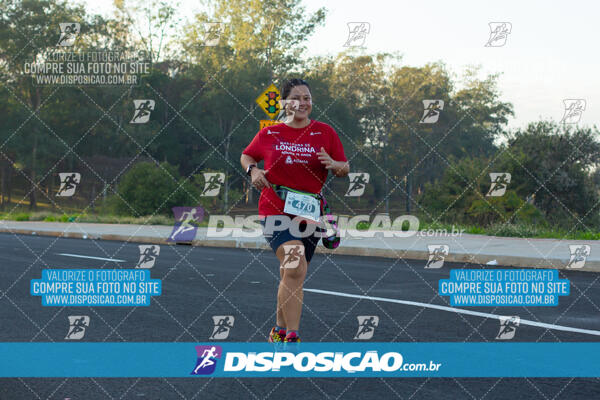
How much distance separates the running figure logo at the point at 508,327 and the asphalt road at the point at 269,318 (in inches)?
2.5

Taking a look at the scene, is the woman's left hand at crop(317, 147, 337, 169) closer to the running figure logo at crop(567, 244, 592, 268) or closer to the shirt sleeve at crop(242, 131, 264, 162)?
the shirt sleeve at crop(242, 131, 264, 162)

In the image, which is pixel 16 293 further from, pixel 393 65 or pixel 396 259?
pixel 393 65

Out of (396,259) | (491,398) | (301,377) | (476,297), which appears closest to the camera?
(491,398)

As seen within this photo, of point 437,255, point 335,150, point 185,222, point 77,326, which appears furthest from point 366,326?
point 185,222

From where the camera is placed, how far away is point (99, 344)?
5809 mm

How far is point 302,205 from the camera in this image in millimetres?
5035

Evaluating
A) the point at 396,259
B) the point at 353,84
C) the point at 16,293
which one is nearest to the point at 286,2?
the point at 353,84

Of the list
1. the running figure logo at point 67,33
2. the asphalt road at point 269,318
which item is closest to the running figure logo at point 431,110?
the asphalt road at point 269,318

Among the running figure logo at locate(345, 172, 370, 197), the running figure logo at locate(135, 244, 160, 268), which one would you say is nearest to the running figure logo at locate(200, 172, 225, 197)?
the running figure logo at locate(135, 244, 160, 268)

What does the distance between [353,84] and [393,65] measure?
12.7ft

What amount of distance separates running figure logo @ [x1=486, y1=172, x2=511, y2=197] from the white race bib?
18948mm

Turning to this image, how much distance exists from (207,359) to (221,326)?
1.43 m

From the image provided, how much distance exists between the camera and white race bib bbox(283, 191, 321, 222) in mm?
5008

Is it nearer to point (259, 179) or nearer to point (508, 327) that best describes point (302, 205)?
point (259, 179)
